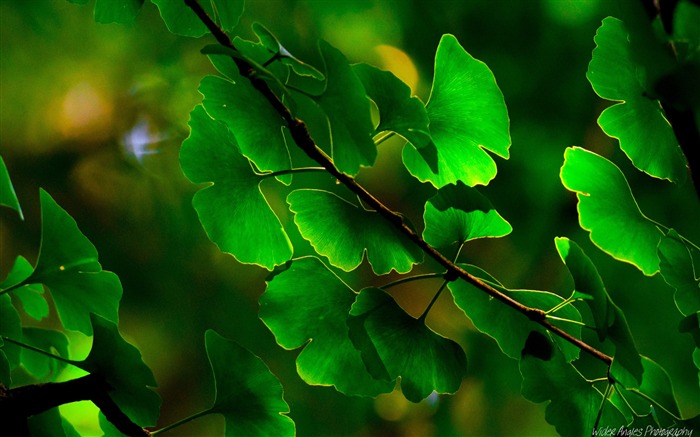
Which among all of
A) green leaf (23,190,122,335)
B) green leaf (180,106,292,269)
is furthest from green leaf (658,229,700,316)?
green leaf (23,190,122,335)

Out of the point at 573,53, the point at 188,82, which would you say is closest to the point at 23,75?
the point at 188,82

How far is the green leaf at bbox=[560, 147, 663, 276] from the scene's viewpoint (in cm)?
40

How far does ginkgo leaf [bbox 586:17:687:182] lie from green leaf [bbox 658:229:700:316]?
0.04 metres

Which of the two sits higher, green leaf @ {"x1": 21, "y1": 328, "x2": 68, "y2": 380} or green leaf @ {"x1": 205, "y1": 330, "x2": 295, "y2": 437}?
green leaf @ {"x1": 205, "y1": 330, "x2": 295, "y2": 437}

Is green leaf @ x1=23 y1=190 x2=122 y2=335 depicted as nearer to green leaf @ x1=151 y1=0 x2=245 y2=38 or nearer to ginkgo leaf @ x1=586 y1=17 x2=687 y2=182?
green leaf @ x1=151 y1=0 x2=245 y2=38

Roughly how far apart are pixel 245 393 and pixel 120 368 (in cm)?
8

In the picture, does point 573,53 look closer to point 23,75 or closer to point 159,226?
point 159,226

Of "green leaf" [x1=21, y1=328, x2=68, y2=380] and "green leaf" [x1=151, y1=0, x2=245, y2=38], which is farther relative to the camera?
"green leaf" [x1=21, y1=328, x2=68, y2=380]

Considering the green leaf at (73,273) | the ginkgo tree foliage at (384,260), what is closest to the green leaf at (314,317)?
the ginkgo tree foliage at (384,260)

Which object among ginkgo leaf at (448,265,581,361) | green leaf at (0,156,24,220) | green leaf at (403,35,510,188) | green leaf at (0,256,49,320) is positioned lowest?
green leaf at (0,256,49,320)

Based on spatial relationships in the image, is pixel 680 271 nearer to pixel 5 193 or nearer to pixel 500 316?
pixel 500 316

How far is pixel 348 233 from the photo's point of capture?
39cm

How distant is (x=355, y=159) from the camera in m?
0.30

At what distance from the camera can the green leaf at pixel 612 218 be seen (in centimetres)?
40
